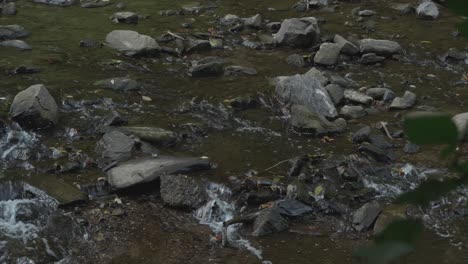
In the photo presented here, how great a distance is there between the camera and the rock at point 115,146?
704 cm

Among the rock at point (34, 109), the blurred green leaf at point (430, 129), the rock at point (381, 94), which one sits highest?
the blurred green leaf at point (430, 129)

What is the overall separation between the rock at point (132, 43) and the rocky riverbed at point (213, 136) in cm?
4

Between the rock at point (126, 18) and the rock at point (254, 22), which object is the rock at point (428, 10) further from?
the rock at point (126, 18)

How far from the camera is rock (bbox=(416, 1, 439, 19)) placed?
42.5ft

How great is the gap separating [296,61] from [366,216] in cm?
477

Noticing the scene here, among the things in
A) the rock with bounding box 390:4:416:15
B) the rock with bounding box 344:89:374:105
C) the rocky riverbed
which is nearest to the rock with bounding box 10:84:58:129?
the rocky riverbed

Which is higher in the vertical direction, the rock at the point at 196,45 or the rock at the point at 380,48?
the rock at the point at 380,48

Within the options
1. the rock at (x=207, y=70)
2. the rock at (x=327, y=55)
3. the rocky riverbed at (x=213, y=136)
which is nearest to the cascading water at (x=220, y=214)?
the rocky riverbed at (x=213, y=136)

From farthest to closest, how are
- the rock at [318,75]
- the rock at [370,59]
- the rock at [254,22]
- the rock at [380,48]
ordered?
the rock at [254,22] → the rock at [380,48] → the rock at [370,59] → the rock at [318,75]

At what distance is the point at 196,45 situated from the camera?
1092 cm

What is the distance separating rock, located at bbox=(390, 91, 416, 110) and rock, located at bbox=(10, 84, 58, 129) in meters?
4.66

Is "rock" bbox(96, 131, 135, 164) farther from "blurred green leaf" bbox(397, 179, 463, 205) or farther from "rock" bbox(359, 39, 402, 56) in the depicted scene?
"blurred green leaf" bbox(397, 179, 463, 205)

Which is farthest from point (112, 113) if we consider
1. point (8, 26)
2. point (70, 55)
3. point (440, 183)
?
point (440, 183)

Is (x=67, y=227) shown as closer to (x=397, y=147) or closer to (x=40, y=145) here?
(x=40, y=145)
